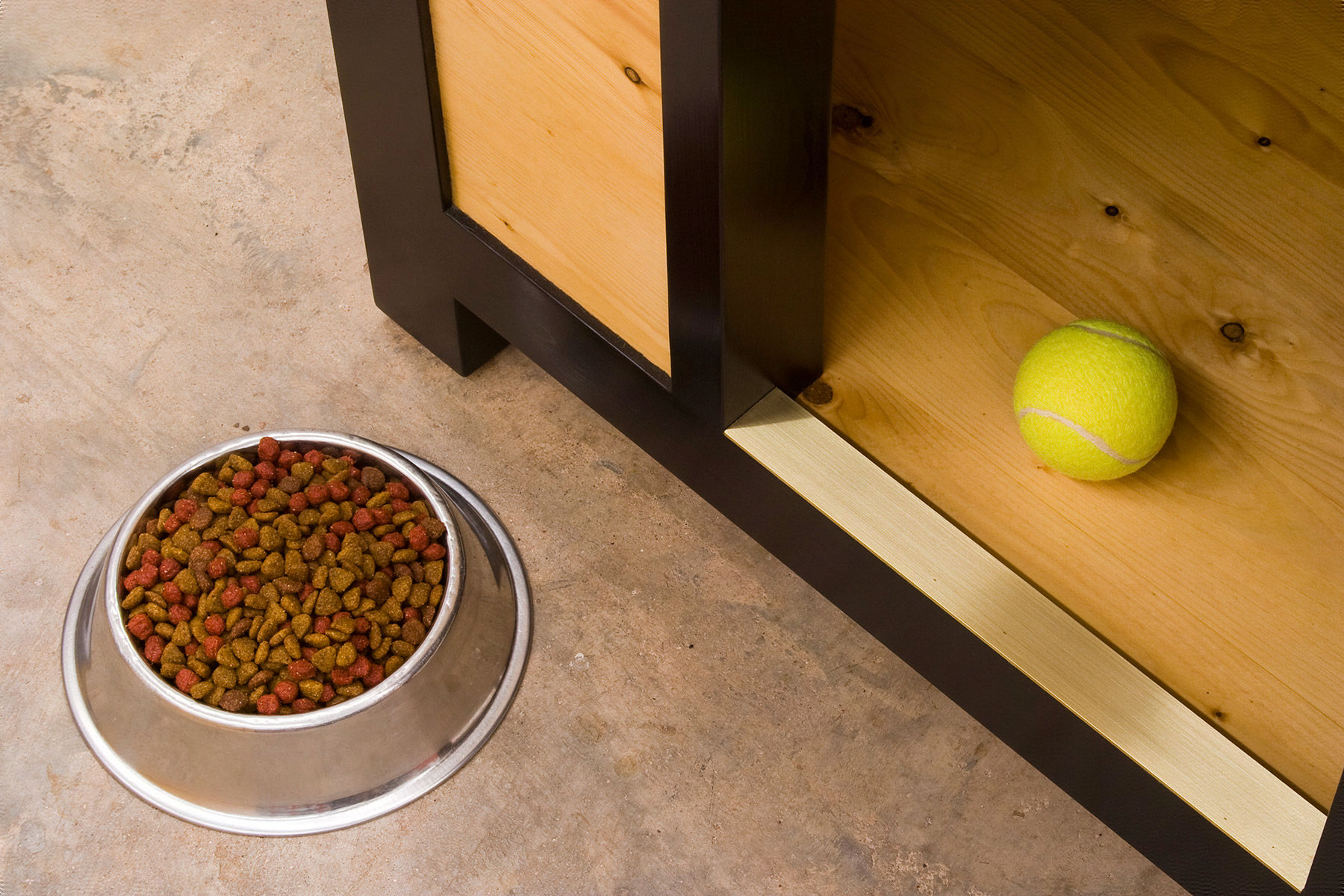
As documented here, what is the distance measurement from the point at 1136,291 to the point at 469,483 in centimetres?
74

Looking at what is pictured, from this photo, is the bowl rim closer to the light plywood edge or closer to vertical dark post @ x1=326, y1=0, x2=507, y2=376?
vertical dark post @ x1=326, y1=0, x2=507, y2=376

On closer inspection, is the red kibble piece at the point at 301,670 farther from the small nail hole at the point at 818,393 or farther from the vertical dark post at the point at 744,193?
the small nail hole at the point at 818,393

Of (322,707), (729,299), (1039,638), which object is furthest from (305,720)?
(1039,638)

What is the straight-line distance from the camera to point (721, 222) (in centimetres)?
105

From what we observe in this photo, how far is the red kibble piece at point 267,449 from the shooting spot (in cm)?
140

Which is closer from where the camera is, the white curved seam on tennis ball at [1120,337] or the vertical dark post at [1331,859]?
the vertical dark post at [1331,859]

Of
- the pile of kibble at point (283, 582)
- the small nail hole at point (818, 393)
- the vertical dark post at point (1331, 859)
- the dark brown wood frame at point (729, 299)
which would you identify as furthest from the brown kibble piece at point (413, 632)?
the vertical dark post at point (1331, 859)

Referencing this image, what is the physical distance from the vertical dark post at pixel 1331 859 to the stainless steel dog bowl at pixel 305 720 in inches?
29.6

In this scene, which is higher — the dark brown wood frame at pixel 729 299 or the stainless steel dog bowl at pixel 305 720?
the dark brown wood frame at pixel 729 299

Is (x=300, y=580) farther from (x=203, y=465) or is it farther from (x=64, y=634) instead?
(x=64, y=634)

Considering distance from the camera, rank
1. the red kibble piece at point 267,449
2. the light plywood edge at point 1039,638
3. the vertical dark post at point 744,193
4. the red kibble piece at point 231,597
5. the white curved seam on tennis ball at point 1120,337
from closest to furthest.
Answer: the vertical dark post at point 744,193
the light plywood edge at point 1039,638
the white curved seam on tennis ball at point 1120,337
the red kibble piece at point 231,597
the red kibble piece at point 267,449

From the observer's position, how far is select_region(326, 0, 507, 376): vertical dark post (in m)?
1.25

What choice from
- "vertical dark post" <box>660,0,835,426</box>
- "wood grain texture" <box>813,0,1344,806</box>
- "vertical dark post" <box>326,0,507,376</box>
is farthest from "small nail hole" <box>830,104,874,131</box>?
"vertical dark post" <box>326,0,507,376</box>

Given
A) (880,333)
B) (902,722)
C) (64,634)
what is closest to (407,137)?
(880,333)
